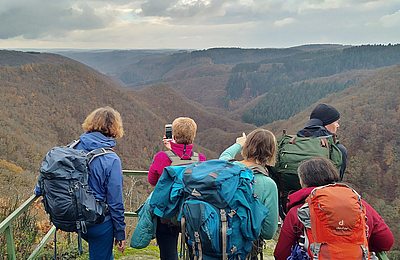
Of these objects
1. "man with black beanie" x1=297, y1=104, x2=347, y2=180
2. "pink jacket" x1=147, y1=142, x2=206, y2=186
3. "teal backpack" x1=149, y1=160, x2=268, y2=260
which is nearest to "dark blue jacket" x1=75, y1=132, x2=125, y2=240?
"pink jacket" x1=147, y1=142, x2=206, y2=186

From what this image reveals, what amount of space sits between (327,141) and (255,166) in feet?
2.59

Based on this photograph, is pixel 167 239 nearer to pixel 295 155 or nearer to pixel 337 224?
pixel 295 155

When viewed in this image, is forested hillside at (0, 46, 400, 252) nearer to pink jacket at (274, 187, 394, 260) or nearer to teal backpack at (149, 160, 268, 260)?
teal backpack at (149, 160, 268, 260)

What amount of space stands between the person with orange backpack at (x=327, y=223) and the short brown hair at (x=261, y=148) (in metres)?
0.33

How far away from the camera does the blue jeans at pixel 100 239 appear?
10.2 feet

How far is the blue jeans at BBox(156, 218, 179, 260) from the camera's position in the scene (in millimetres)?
3166

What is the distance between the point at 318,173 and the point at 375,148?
6891 centimetres

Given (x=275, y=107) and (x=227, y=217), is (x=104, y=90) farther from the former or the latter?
(x=227, y=217)

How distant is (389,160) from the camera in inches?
2547

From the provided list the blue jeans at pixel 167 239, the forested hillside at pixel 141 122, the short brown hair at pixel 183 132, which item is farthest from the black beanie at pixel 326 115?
the forested hillside at pixel 141 122

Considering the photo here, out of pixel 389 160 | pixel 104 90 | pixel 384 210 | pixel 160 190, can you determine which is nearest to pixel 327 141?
pixel 160 190

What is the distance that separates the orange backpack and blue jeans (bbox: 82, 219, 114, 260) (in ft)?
4.94

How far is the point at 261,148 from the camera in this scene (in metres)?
2.93

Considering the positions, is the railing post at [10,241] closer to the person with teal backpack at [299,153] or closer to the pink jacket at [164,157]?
the pink jacket at [164,157]
